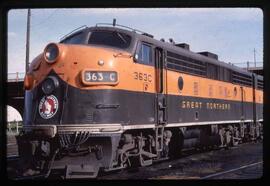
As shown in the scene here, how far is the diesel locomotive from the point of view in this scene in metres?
5.96

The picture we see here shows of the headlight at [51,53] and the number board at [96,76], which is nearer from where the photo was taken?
the headlight at [51,53]

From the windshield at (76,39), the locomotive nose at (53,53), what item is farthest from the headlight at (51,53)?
the windshield at (76,39)

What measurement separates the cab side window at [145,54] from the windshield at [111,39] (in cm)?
32

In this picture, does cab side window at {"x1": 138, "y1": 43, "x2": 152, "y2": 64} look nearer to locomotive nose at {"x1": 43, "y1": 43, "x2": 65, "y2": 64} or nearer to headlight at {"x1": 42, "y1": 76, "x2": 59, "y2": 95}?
locomotive nose at {"x1": 43, "y1": 43, "x2": 65, "y2": 64}

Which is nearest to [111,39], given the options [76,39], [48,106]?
[76,39]

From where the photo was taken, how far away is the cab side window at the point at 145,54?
24.0 feet

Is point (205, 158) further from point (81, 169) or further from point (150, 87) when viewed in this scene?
point (81, 169)

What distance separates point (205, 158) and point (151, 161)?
88 centimetres

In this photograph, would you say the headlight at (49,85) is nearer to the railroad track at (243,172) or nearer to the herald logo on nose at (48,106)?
the herald logo on nose at (48,106)

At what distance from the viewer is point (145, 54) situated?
749 cm

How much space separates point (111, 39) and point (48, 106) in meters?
1.55

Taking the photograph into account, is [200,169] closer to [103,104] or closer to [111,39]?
[103,104]

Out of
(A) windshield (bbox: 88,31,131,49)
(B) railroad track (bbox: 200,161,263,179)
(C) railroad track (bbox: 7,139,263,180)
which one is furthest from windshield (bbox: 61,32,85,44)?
(B) railroad track (bbox: 200,161,263,179)

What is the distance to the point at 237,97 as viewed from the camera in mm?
10117
